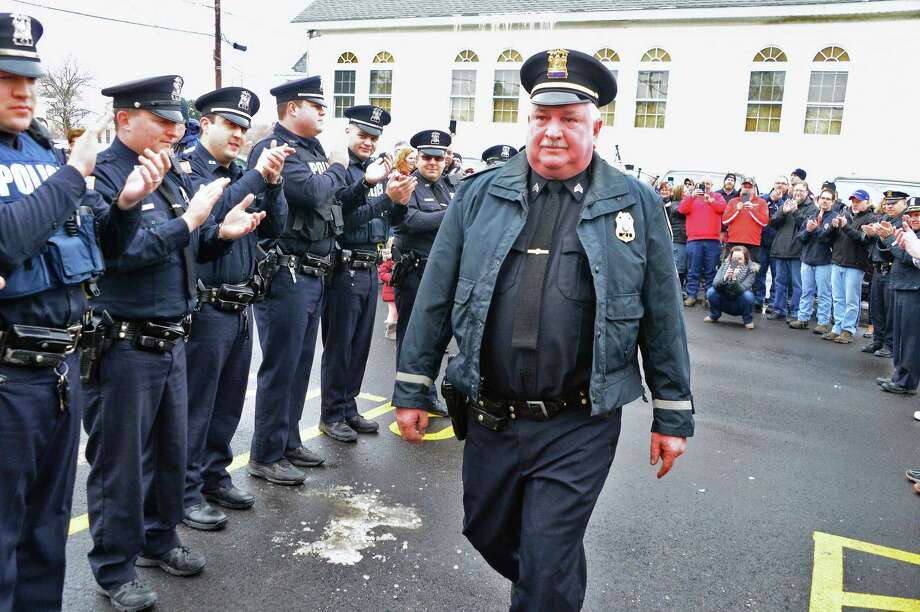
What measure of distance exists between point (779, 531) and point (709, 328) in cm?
751

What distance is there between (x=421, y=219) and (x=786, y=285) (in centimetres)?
874

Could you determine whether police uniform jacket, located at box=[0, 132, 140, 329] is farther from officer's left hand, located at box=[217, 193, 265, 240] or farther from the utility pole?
the utility pole

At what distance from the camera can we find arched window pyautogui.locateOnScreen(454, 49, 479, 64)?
1059 inches

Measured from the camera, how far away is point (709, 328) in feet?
38.6

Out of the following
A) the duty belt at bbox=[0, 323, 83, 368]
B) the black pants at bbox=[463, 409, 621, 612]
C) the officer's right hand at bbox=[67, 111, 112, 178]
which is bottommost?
the black pants at bbox=[463, 409, 621, 612]

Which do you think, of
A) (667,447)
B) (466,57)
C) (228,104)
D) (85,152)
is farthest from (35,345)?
(466,57)

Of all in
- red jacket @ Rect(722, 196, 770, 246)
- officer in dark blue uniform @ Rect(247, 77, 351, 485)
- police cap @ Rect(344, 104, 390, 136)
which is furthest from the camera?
red jacket @ Rect(722, 196, 770, 246)

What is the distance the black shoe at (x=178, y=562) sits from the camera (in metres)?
3.68

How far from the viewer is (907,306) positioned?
7.65 m

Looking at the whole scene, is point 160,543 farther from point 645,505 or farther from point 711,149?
point 711,149

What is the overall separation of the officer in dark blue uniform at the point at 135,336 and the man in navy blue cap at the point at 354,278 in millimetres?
2002

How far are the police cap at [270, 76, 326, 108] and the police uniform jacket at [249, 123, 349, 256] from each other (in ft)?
0.67

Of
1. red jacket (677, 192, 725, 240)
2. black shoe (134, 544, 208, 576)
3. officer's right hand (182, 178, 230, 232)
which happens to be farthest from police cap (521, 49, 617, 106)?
red jacket (677, 192, 725, 240)

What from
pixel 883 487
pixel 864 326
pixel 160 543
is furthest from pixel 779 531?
pixel 864 326
